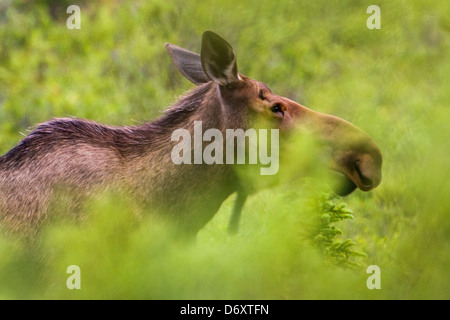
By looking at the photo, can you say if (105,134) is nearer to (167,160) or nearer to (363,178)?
(167,160)

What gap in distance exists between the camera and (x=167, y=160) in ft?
16.2

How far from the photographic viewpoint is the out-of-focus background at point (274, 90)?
3.09 m

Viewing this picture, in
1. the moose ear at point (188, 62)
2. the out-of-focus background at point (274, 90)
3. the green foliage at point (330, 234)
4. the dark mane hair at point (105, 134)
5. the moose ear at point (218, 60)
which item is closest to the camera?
the out-of-focus background at point (274, 90)

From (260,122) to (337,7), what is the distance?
4.51m

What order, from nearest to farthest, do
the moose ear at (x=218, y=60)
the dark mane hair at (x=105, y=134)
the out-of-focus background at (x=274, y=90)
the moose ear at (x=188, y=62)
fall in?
1. the out-of-focus background at (x=274, y=90)
2. the moose ear at (x=218, y=60)
3. the dark mane hair at (x=105, y=134)
4. the moose ear at (x=188, y=62)

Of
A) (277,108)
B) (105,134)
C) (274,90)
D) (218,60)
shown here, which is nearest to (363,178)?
(277,108)

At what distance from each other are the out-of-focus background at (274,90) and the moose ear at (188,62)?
1.41 feet

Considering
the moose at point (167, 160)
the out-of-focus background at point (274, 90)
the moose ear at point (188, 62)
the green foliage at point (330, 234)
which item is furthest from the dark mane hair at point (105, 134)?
the green foliage at point (330, 234)

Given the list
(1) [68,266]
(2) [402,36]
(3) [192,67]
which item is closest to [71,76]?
(2) [402,36]

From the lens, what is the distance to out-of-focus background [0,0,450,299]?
3090mm

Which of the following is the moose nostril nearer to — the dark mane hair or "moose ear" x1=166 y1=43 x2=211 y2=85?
the dark mane hair

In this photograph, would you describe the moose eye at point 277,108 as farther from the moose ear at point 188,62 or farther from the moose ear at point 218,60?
the moose ear at point 188,62

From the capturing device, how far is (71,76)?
910cm
